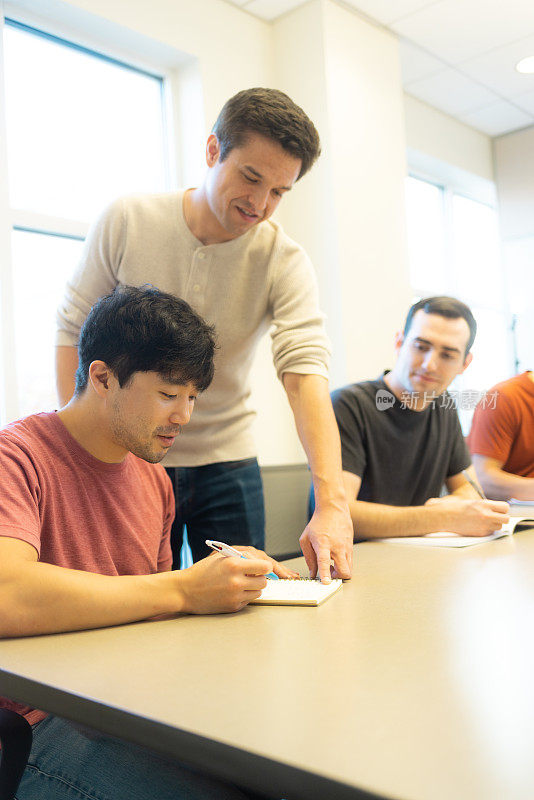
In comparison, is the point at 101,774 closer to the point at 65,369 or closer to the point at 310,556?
the point at 310,556

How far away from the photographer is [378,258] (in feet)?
12.2

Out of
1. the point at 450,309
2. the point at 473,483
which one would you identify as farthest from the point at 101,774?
the point at 450,309

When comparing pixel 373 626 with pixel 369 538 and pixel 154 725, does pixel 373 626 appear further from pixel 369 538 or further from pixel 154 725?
pixel 369 538

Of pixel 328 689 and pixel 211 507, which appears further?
pixel 211 507

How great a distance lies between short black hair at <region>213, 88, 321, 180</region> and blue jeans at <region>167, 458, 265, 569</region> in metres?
0.68

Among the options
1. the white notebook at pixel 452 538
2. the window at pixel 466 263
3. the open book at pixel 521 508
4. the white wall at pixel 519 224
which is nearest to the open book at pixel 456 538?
the white notebook at pixel 452 538

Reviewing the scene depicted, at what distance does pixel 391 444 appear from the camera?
6.77 ft

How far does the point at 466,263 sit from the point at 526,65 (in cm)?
156

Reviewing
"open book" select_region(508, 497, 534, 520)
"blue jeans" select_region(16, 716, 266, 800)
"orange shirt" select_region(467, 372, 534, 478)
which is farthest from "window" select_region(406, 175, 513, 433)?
"blue jeans" select_region(16, 716, 266, 800)

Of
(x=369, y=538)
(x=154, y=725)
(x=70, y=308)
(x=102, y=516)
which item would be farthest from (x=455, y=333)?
(x=154, y=725)

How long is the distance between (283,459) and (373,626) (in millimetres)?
2621

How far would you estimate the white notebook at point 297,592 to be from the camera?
1077 mm

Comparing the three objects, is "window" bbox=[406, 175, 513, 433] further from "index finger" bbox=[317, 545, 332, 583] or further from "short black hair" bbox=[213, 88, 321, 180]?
"index finger" bbox=[317, 545, 332, 583]

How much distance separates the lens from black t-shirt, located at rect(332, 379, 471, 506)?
6.61ft
